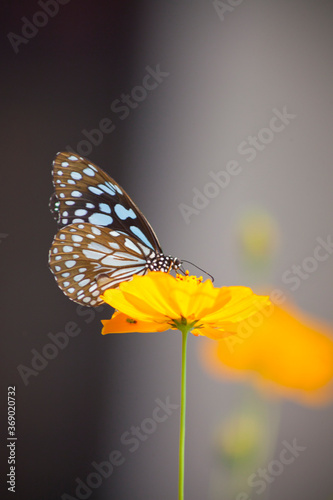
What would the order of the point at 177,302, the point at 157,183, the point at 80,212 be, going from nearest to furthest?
1. the point at 177,302
2. the point at 80,212
3. the point at 157,183

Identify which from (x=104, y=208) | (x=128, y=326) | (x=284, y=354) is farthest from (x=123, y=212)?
(x=284, y=354)

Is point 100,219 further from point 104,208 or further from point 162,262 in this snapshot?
point 162,262

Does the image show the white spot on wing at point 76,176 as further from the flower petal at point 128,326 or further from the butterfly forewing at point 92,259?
the flower petal at point 128,326

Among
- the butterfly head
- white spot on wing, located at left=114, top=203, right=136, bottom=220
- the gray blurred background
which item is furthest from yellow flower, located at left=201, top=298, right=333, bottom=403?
white spot on wing, located at left=114, top=203, right=136, bottom=220

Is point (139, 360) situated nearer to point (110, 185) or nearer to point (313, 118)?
point (110, 185)

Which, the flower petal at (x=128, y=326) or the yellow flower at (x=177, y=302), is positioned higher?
the yellow flower at (x=177, y=302)

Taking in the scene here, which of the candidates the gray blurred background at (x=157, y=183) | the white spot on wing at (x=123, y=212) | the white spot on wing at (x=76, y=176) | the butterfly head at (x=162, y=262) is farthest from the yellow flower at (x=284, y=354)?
the white spot on wing at (x=76, y=176)

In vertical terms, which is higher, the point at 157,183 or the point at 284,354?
the point at 157,183
